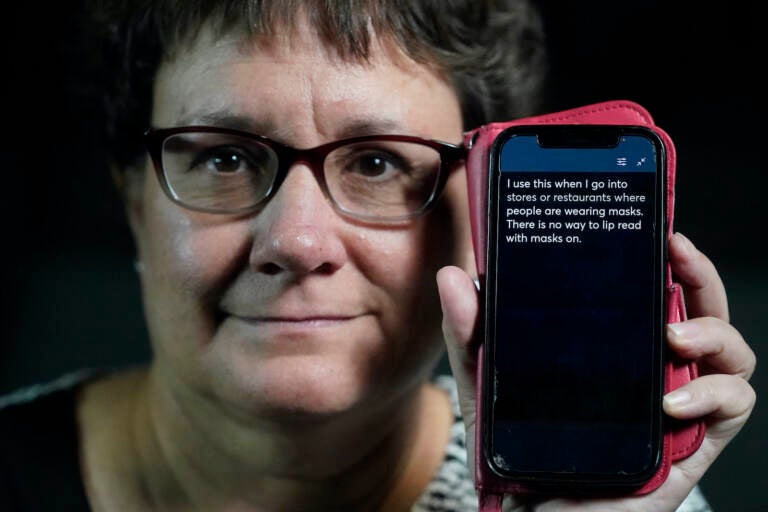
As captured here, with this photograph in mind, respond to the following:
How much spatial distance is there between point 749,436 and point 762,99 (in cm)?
59

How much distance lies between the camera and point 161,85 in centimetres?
106

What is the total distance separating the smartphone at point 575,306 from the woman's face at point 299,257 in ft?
0.56

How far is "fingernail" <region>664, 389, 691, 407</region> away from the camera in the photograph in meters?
0.80

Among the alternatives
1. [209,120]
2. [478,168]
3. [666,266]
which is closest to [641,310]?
[666,266]

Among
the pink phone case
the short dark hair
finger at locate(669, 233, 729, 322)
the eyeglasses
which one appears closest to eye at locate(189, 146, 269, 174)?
the eyeglasses

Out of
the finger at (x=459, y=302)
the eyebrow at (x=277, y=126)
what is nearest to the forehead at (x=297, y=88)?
the eyebrow at (x=277, y=126)

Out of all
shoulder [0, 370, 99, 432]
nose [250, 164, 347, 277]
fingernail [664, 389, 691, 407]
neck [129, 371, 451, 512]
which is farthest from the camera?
shoulder [0, 370, 99, 432]

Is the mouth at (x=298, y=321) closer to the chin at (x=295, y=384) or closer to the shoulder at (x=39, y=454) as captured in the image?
the chin at (x=295, y=384)

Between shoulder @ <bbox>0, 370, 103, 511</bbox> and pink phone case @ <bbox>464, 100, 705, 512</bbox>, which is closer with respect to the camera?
pink phone case @ <bbox>464, 100, 705, 512</bbox>

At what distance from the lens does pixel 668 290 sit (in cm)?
82

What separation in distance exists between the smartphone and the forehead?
0.17m

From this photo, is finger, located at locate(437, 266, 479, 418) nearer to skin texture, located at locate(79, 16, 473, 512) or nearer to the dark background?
skin texture, located at locate(79, 16, 473, 512)

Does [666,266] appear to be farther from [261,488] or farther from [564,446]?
[261,488]

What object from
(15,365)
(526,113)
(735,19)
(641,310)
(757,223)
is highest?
(735,19)
